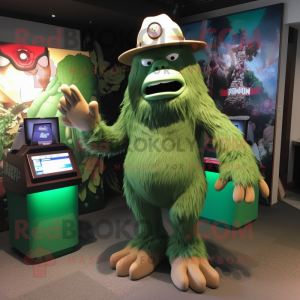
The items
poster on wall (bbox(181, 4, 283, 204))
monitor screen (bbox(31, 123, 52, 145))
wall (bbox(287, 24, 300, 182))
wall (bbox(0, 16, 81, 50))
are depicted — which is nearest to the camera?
monitor screen (bbox(31, 123, 52, 145))

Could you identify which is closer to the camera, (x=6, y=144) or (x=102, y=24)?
(x=6, y=144)

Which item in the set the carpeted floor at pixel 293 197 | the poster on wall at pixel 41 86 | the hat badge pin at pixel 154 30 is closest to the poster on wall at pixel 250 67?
the carpeted floor at pixel 293 197

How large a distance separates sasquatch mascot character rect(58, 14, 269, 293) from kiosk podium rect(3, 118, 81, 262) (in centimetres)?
51

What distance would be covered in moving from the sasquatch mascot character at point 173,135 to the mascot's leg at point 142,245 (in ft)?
0.15

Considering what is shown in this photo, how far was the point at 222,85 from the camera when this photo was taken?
13.5 ft

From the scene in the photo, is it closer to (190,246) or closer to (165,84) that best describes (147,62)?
(165,84)

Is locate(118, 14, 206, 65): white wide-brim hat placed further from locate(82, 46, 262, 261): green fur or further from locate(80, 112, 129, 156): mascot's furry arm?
locate(80, 112, 129, 156): mascot's furry arm

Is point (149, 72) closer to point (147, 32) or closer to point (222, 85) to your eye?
point (147, 32)

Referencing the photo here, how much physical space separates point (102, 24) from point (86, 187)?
6.92 feet

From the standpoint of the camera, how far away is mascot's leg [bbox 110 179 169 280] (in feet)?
7.14

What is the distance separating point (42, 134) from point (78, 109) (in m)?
0.79

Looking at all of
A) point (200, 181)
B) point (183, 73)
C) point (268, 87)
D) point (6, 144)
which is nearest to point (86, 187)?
point (6, 144)

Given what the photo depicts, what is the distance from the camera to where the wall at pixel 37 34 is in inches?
126

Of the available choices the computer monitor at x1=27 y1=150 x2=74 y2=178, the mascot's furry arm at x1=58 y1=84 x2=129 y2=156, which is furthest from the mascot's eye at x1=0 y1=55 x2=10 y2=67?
the mascot's furry arm at x1=58 y1=84 x2=129 y2=156
